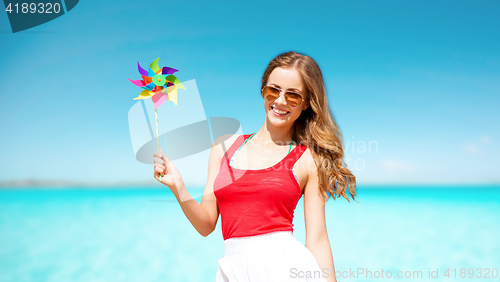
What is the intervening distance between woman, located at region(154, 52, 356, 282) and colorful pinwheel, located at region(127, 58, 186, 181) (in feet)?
1.37

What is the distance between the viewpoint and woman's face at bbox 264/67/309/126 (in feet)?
7.12

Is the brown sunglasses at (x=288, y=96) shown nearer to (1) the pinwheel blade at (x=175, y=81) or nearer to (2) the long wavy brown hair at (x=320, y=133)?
(2) the long wavy brown hair at (x=320, y=133)

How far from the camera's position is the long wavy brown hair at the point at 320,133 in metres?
2.15

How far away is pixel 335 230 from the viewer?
13.5 meters

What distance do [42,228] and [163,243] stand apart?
25.0 feet

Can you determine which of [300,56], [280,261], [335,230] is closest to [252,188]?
[280,261]

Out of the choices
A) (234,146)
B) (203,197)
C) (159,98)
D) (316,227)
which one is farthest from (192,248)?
(316,227)

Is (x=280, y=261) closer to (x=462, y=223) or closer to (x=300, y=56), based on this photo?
(x=300, y=56)

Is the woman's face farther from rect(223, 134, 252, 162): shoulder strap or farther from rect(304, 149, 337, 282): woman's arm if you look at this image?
rect(304, 149, 337, 282): woman's arm

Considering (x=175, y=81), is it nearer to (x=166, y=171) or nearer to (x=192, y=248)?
(x=166, y=171)

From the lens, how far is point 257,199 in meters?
1.95

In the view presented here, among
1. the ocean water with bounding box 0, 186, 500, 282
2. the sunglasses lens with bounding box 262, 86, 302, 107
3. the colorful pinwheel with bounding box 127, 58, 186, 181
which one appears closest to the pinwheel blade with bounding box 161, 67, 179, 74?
the colorful pinwheel with bounding box 127, 58, 186, 181

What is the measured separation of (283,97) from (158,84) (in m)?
0.87

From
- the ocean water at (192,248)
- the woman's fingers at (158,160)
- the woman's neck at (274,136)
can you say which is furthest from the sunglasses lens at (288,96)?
the ocean water at (192,248)
